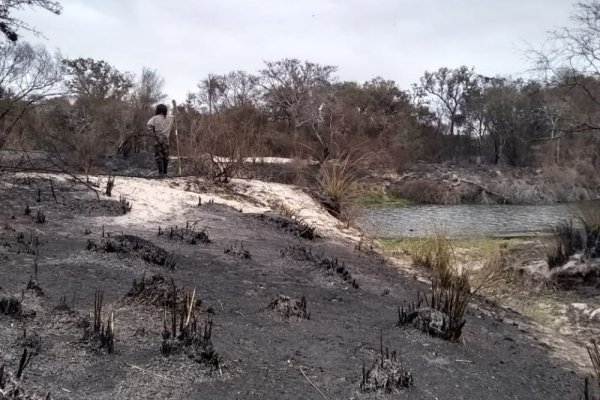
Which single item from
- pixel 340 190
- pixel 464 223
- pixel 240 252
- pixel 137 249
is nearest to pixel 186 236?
pixel 240 252

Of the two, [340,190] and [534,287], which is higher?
[340,190]

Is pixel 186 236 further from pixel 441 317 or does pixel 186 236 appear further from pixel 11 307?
pixel 441 317

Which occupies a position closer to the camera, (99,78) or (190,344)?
(190,344)

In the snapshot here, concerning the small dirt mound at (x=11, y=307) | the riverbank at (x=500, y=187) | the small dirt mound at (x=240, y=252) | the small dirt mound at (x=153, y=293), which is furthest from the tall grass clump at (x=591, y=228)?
the riverbank at (x=500, y=187)

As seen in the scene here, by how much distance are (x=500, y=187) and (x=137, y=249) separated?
94.8 ft

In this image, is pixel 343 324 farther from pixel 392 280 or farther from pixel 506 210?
pixel 506 210

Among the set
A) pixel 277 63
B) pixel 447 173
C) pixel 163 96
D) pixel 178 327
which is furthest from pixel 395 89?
pixel 178 327

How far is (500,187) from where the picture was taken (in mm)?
31484

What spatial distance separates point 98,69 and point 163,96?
6.52m

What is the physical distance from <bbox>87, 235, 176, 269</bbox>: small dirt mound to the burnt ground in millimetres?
43

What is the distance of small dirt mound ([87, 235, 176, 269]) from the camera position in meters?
5.76

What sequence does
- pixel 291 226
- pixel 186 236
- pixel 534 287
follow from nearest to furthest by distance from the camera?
pixel 186 236, pixel 534 287, pixel 291 226

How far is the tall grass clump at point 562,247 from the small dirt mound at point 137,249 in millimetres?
6797

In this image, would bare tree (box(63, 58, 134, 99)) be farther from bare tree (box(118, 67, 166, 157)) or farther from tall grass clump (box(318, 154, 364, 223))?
tall grass clump (box(318, 154, 364, 223))
